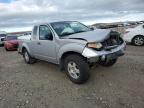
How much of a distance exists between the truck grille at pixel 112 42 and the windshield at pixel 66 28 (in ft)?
3.78

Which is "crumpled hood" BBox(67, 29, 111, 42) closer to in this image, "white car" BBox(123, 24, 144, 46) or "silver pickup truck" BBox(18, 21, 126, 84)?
"silver pickup truck" BBox(18, 21, 126, 84)

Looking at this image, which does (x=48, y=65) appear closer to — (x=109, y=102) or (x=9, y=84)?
(x=9, y=84)

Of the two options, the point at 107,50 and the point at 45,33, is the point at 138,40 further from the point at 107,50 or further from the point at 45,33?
the point at 107,50

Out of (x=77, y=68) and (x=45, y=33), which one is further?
(x=45, y=33)

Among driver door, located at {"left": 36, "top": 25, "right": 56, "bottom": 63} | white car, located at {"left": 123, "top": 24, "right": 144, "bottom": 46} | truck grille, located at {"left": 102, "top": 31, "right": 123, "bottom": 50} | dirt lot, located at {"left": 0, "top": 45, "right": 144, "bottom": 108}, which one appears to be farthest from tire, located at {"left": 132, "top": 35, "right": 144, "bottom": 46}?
driver door, located at {"left": 36, "top": 25, "right": 56, "bottom": 63}

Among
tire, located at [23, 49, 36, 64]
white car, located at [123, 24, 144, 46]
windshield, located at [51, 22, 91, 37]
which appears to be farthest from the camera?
white car, located at [123, 24, 144, 46]

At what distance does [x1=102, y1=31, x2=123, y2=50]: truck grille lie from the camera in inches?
222

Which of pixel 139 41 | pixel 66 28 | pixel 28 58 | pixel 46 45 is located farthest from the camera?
pixel 139 41

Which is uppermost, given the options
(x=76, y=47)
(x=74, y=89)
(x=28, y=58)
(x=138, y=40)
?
(x=76, y=47)

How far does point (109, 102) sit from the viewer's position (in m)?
4.79

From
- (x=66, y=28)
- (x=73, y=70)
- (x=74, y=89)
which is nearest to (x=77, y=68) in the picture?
(x=73, y=70)

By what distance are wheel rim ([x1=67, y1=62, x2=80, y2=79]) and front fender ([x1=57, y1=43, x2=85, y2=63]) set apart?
1.32ft

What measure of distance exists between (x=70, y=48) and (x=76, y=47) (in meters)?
0.26

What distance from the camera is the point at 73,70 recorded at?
583 centimetres
